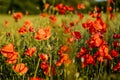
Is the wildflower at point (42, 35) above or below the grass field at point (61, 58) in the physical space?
above

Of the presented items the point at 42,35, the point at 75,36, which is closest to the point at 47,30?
the point at 42,35

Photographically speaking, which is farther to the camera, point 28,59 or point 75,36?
point 28,59

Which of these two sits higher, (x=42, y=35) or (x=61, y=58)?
(x=42, y=35)

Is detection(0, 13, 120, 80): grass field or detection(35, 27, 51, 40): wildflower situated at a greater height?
detection(35, 27, 51, 40): wildflower

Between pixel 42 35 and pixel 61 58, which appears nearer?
pixel 61 58

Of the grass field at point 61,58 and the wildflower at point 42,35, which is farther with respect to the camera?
the wildflower at point 42,35

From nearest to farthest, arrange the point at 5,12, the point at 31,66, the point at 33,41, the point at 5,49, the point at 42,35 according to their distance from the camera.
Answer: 1. the point at 5,49
2. the point at 42,35
3. the point at 31,66
4. the point at 33,41
5. the point at 5,12

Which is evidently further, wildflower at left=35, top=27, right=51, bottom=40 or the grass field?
wildflower at left=35, top=27, right=51, bottom=40

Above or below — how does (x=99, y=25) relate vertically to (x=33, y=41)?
above

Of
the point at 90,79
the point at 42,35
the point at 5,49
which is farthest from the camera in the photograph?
the point at 90,79

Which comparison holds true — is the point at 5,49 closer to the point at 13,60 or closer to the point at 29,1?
the point at 13,60

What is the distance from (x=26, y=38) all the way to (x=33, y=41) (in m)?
0.21

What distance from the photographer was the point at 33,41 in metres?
4.07

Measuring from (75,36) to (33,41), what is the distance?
38.1 inches
